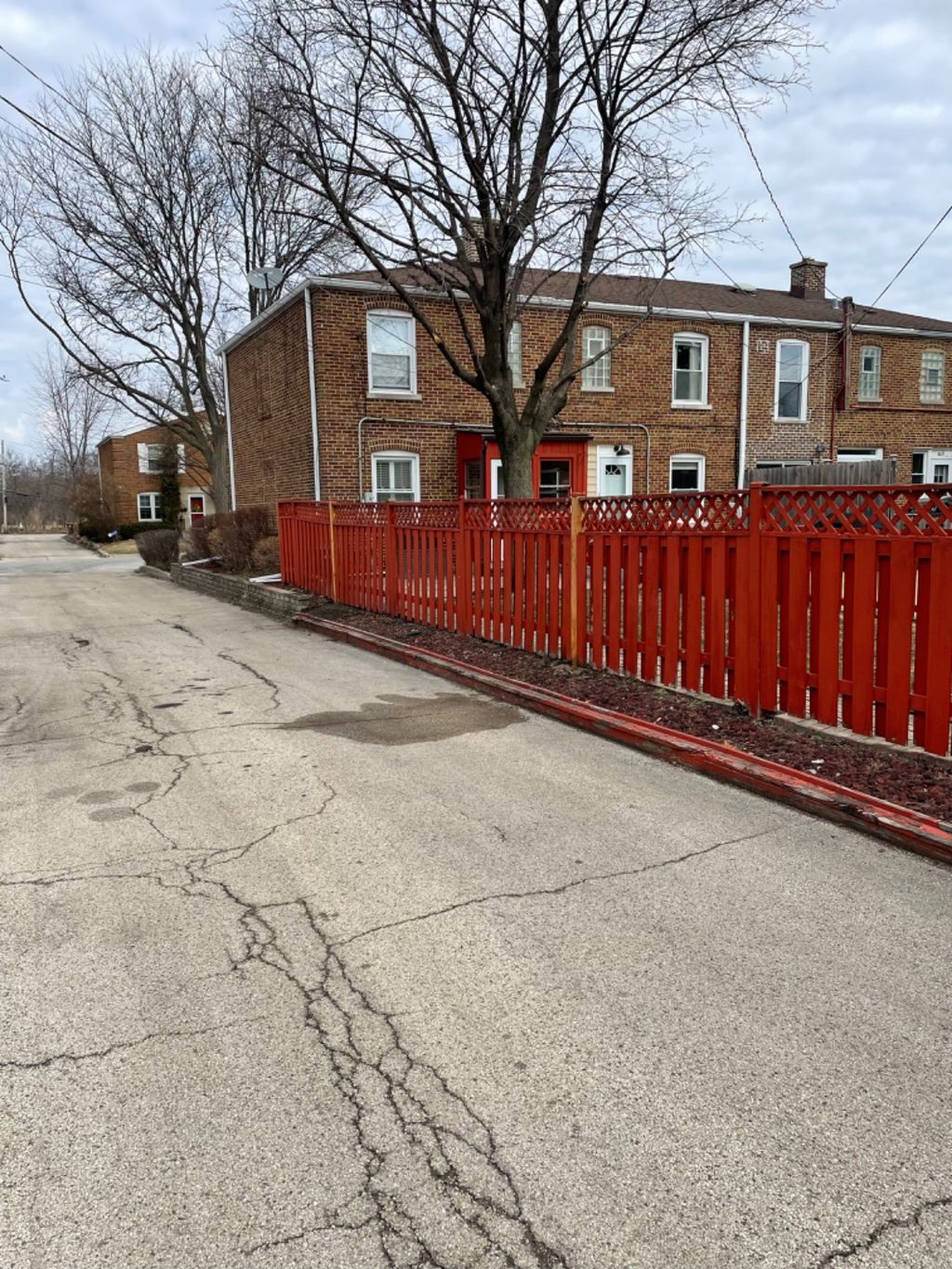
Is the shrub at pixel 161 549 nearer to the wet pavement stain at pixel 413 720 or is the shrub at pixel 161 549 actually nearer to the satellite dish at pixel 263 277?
the satellite dish at pixel 263 277

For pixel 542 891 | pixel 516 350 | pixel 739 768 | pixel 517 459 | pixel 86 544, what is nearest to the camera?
pixel 542 891

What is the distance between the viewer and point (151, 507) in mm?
52812

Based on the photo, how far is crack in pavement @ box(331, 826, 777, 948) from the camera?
11.7 ft

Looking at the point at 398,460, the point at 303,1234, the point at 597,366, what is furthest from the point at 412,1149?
the point at 597,366

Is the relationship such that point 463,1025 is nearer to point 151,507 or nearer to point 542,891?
point 542,891

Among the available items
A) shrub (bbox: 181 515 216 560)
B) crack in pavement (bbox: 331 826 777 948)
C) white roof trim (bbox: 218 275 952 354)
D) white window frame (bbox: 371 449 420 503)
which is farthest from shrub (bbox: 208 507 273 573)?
crack in pavement (bbox: 331 826 777 948)

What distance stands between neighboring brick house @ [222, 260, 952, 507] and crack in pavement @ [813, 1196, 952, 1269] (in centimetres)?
1605

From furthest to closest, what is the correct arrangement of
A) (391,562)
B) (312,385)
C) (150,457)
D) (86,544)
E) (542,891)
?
(150,457)
(86,544)
(312,385)
(391,562)
(542,891)

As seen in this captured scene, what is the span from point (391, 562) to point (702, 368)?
13683mm

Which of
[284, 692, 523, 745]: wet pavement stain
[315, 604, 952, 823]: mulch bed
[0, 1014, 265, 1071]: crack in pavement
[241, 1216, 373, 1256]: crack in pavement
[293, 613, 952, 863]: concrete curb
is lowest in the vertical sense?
[241, 1216, 373, 1256]: crack in pavement

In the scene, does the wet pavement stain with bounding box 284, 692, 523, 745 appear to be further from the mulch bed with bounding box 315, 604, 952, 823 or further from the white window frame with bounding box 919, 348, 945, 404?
the white window frame with bounding box 919, 348, 945, 404

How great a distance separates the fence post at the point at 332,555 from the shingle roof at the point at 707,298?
714 cm

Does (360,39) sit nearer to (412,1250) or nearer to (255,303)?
(412,1250)

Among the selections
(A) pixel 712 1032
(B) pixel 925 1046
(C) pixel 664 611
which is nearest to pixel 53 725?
(C) pixel 664 611
